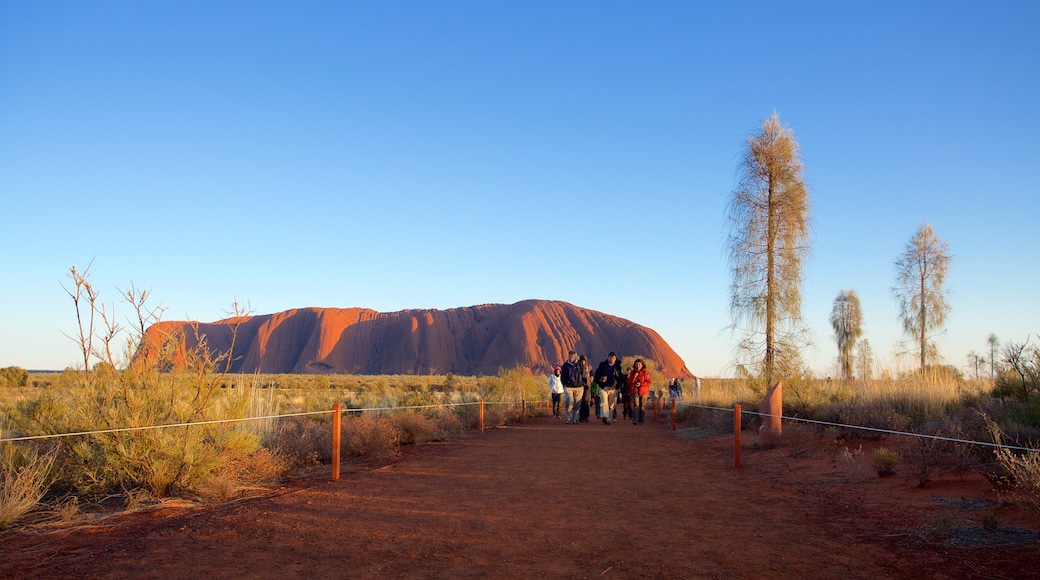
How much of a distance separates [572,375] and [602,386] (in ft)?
3.38

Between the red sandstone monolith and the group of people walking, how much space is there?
18.1 feet

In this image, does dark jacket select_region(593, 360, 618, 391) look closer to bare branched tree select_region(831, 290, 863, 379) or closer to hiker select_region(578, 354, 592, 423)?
hiker select_region(578, 354, 592, 423)

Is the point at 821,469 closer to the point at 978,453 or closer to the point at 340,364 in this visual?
the point at 978,453

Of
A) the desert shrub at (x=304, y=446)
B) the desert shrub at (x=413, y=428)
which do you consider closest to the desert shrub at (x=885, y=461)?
the desert shrub at (x=304, y=446)

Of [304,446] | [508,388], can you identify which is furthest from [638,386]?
[304,446]

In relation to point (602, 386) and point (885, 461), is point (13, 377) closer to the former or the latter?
point (602, 386)

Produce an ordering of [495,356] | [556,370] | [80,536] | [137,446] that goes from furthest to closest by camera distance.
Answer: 1. [495,356]
2. [556,370]
3. [137,446]
4. [80,536]

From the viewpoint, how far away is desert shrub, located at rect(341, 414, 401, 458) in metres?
13.0

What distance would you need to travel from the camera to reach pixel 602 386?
19781 millimetres

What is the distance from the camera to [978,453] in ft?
26.6

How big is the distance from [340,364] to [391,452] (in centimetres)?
9031

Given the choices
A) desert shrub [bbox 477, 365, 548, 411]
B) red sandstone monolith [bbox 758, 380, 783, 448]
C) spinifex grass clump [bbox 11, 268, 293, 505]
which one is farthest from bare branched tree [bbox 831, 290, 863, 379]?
spinifex grass clump [bbox 11, 268, 293, 505]

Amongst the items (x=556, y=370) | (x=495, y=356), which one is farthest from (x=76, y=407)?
(x=495, y=356)

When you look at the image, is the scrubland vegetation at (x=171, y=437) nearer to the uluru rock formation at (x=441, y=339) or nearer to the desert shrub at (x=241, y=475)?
the desert shrub at (x=241, y=475)
